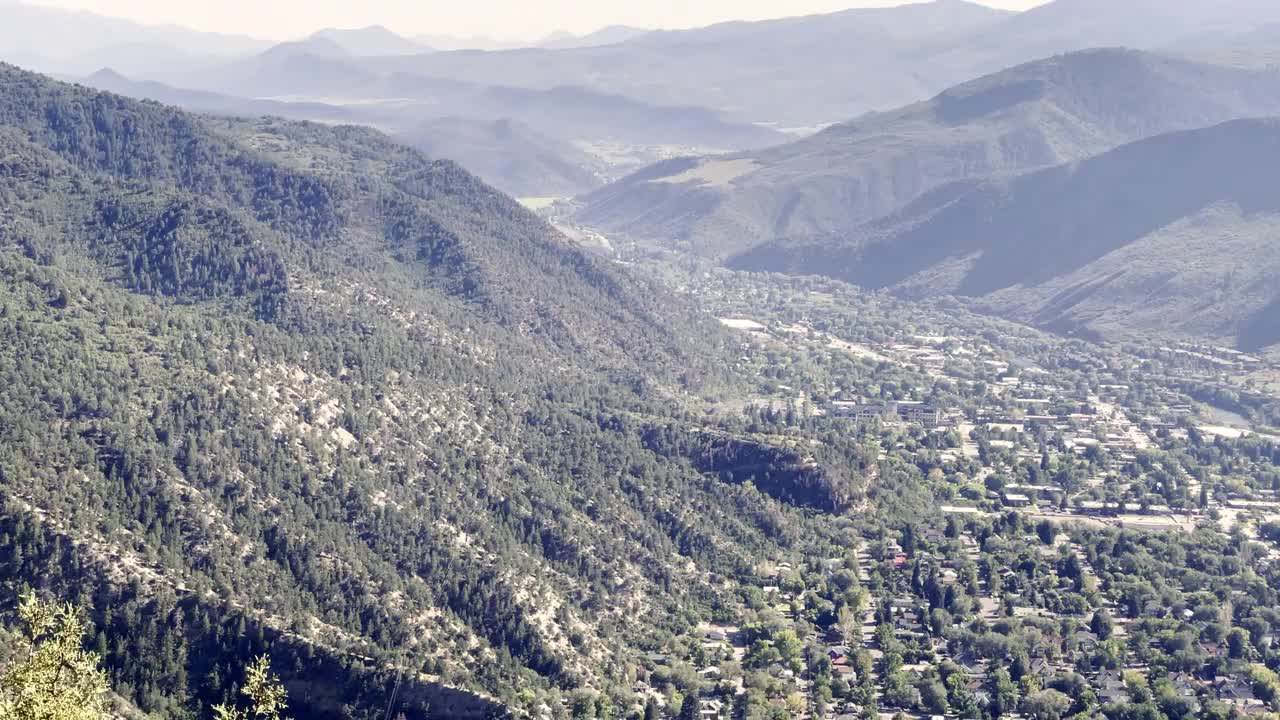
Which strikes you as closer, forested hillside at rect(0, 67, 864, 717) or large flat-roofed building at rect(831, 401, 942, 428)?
forested hillside at rect(0, 67, 864, 717)

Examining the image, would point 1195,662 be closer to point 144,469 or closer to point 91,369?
point 144,469

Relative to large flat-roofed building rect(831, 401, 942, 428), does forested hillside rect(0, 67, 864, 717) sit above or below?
above

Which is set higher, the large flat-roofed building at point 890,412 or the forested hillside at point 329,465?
the forested hillside at point 329,465

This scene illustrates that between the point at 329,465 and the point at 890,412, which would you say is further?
the point at 890,412

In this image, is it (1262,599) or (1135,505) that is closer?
(1262,599)

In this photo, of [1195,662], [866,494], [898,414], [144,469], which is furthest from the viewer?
[898,414]

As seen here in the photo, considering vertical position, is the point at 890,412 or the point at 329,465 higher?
the point at 329,465

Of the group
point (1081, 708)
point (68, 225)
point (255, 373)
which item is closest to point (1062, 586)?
point (1081, 708)

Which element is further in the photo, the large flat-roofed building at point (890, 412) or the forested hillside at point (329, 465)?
the large flat-roofed building at point (890, 412)
